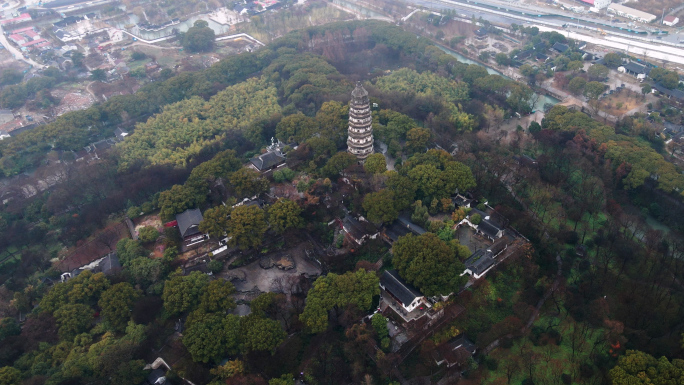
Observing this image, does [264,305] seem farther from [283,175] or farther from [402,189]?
[283,175]

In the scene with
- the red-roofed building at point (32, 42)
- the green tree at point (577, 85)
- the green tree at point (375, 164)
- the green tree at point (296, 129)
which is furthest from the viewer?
the red-roofed building at point (32, 42)

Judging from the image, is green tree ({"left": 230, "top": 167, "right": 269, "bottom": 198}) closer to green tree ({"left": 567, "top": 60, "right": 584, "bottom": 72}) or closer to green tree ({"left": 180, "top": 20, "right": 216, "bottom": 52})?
green tree ({"left": 567, "top": 60, "right": 584, "bottom": 72})

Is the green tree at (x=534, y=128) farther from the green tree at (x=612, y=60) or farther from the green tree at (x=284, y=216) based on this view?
the green tree at (x=284, y=216)

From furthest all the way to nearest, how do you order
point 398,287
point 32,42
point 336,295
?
point 32,42 → point 398,287 → point 336,295

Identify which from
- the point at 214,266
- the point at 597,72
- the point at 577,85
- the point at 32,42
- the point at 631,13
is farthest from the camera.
A: the point at 32,42

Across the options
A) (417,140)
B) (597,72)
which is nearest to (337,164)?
(417,140)

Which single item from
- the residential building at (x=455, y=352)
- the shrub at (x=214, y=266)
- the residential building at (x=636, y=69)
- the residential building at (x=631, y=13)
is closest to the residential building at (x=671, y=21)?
the residential building at (x=631, y=13)

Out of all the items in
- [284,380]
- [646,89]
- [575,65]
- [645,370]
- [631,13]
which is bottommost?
[284,380]

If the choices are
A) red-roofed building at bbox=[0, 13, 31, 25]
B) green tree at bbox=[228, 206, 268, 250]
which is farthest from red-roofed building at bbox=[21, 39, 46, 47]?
green tree at bbox=[228, 206, 268, 250]
